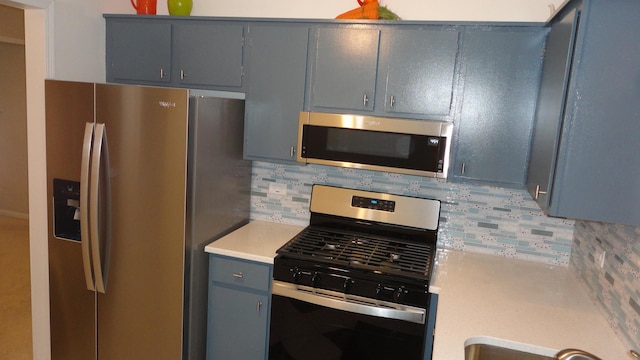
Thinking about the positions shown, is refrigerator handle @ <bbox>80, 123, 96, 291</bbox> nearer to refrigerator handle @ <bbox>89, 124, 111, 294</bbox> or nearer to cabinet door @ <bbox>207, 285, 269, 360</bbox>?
refrigerator handle @ <bbox>89, 124, 111, 294</bbox>

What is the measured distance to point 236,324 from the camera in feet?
8.21

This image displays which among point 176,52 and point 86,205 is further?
point 176,52

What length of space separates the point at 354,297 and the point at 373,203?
2.35 feet

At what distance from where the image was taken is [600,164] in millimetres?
1564

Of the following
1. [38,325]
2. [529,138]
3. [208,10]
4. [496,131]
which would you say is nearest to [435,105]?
[496,131]

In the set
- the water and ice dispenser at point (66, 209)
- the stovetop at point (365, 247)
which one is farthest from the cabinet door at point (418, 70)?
the water and ice dispenser at point (66, 209)

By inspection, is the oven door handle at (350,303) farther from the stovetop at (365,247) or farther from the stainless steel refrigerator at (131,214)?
the stainless steel refrigerator at (131,214)

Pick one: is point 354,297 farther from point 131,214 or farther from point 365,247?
point 131,214

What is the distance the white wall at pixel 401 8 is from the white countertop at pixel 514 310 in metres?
1.37

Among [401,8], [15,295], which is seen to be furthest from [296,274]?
[15,295]

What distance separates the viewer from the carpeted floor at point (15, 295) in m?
2.98

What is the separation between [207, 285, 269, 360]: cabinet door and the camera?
2.44 m

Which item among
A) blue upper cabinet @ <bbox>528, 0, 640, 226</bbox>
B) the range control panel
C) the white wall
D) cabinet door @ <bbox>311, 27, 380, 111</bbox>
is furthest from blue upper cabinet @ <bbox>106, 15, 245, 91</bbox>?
blue upper cabinet @ <bbox>528, 0, 640, 226</bbox>

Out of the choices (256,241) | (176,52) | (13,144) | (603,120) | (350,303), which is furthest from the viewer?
(13,144)
